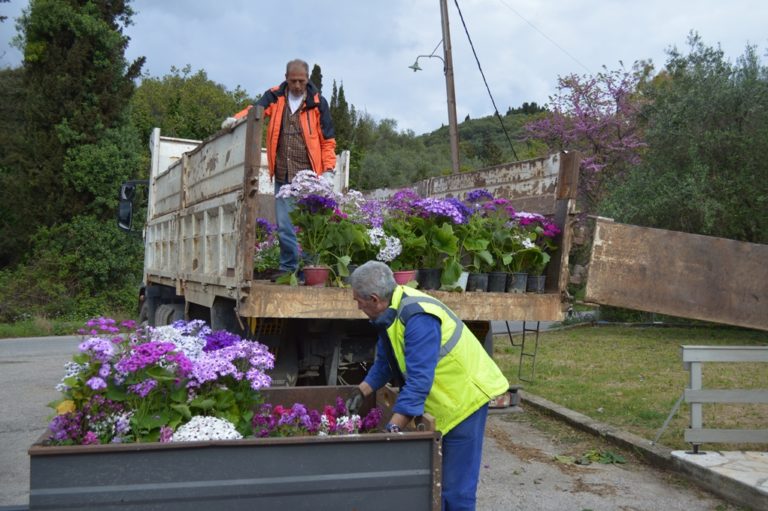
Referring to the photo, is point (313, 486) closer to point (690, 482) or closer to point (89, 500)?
point (89, 500)

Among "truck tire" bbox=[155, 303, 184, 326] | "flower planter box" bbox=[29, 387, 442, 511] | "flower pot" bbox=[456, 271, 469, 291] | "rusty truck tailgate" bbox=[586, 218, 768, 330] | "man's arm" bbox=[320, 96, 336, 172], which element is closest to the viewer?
"flower planter box" bbox=[29, 387, 442, 511]

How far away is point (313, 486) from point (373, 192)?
261 inches

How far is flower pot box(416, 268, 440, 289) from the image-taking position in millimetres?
5230

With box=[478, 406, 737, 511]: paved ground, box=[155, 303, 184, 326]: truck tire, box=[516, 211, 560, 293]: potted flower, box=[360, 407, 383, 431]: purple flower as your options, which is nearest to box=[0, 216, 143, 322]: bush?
box=[155, 303, 184, 326]: truck tire

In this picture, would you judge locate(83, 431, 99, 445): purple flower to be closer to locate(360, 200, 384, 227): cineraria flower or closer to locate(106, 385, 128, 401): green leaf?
locate(106, 385, 128, 401): green leaf

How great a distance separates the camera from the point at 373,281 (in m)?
3.32

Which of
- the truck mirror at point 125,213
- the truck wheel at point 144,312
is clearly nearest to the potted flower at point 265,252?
the truck wheel at point 144,312

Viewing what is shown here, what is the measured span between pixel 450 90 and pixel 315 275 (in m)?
10.8

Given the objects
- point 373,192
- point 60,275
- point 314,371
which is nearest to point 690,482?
point 314,371

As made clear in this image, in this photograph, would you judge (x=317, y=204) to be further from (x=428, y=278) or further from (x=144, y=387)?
(x=144, y=387)

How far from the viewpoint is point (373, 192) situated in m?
9.09

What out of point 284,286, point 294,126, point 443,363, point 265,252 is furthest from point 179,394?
point 294,126

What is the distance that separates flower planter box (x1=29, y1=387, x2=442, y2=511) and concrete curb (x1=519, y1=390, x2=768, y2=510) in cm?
288

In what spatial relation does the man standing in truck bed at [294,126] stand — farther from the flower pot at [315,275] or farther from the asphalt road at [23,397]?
the asphalt road at [23,397]
